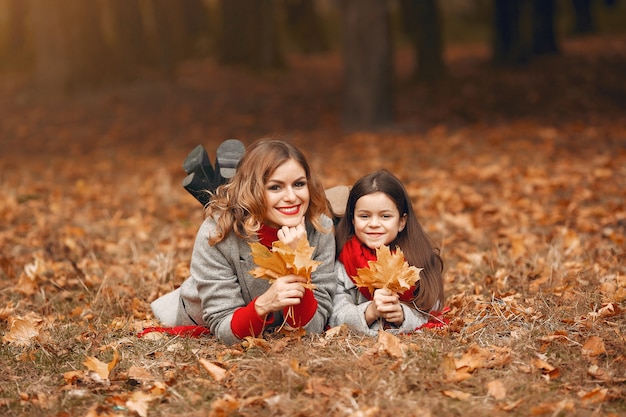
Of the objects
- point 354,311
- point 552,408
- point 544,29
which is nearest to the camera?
point 552,408

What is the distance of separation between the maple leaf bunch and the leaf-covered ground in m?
0.40

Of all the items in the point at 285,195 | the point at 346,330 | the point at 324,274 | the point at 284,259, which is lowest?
the point at 346,330

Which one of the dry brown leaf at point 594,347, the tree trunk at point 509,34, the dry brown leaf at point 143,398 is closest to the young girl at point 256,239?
the dry brown leaf at point 143,398

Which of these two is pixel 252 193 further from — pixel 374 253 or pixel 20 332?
pixel 20 332

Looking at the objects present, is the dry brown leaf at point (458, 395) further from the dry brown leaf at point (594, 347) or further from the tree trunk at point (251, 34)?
the tree trunk at point (251, 34)

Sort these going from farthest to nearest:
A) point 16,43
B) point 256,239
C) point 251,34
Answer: point 16,43 < point 251,34 < point 256,239

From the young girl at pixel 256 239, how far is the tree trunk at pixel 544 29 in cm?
1369

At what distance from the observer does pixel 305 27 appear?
24.6m

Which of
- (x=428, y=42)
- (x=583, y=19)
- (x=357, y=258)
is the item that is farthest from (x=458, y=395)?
(x=583, y=19)

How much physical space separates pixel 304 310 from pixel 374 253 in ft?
1.82

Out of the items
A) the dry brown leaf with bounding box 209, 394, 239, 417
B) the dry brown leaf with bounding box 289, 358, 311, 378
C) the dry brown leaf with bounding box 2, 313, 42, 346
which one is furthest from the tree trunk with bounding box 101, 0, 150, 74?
the dry brown leaf with bounding box 209, 394, 239, 417

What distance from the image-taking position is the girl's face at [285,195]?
137 inches

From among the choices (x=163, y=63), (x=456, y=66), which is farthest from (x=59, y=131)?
(x=456, y=66)

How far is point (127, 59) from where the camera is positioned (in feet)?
59.9
